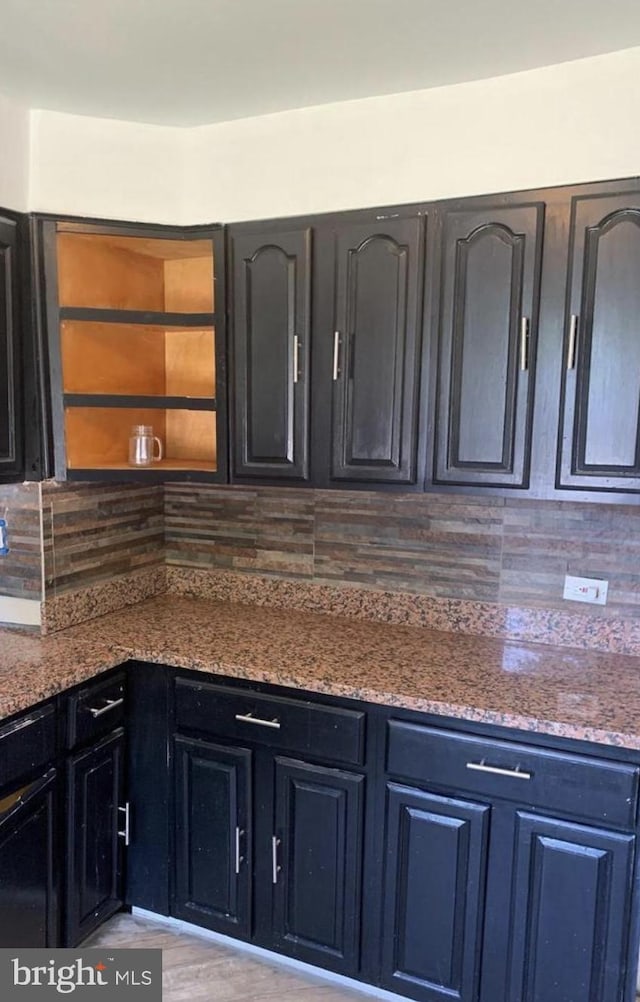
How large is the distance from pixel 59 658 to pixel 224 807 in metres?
0.64

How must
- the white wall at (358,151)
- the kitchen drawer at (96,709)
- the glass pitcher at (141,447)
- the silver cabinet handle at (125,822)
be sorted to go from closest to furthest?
the white wall at (358,151), the kitchen drawer at (96,709), the silver cabinet handle at (125,822), the glass pitcher at (141,447)

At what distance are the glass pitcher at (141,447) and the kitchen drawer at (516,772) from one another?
47.1 inches

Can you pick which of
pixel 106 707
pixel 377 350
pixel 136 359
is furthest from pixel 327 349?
pixel 106 707

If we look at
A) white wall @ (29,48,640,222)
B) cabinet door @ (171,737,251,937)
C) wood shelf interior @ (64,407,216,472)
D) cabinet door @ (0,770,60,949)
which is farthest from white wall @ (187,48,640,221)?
cabinet door @ (0,770,60,949)

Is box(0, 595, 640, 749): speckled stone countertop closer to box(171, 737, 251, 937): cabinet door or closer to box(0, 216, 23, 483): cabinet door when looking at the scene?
box(171, 737, 251, 937): cabinet door

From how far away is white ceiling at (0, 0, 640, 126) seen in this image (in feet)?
5.05

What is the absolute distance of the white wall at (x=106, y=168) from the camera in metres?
2.07

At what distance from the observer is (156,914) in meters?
2.15

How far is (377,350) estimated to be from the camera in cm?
199

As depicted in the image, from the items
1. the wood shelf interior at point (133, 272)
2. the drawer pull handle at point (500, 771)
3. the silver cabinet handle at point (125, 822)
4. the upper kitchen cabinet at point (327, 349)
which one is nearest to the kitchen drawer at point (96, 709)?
the silver cabinet handle at point (125, 822)

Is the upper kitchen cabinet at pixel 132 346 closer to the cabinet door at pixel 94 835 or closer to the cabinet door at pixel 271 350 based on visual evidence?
the cabinet door at pixel 271 350

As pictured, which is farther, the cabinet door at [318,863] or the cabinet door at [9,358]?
the cabinet door at [9,358]

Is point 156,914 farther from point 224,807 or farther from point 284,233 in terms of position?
point 284,233

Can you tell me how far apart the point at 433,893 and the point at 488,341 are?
57.6 inches
